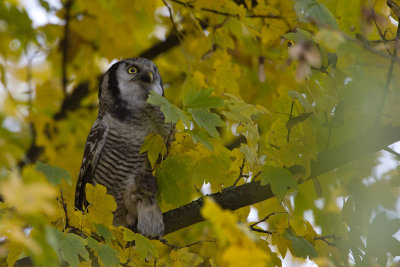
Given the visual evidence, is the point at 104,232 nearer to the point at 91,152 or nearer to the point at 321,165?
the point at 321,165

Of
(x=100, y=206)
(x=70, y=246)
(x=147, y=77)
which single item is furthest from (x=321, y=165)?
(x=147, y=77)

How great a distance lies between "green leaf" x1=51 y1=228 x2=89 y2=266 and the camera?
2.12 meters

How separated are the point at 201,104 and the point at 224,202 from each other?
0.65 m

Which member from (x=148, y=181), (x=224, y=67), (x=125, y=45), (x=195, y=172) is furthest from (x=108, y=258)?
(x=125, y=45)

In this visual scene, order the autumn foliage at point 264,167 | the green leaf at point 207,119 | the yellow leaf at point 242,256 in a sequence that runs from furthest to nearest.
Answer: the green leaf at point 207,119 < the autumn foliage at point 264,167 < the yellow leaf at point 242,256

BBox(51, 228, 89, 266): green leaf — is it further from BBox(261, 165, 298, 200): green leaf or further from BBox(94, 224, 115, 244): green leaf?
BBox(261, 165, 298, 200): green leaf

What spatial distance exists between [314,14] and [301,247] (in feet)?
3.65

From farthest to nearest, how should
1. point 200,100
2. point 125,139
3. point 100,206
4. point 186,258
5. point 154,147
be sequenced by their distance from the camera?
point 125,139 < point 154,147 < point 186,258 < point 100,206 < point 200,100

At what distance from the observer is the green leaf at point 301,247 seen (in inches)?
94.8

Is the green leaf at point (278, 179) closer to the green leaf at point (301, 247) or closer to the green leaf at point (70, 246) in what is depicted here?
the green leaf at point (301, 247)

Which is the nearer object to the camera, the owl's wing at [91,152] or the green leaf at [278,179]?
the green leaf at [278,179]

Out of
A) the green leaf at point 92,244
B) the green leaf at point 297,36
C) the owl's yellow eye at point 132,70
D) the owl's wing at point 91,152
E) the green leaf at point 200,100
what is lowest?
the owl's wing at point 91,152

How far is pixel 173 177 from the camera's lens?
2936 millimetres

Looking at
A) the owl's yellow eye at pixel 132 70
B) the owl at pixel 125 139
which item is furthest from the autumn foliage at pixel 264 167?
the owl's yellow eye at pixel 132 70
